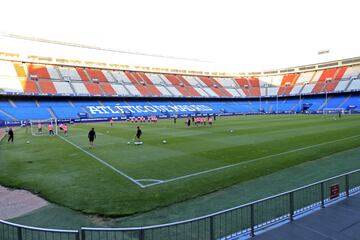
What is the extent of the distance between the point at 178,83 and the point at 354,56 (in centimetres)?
5434

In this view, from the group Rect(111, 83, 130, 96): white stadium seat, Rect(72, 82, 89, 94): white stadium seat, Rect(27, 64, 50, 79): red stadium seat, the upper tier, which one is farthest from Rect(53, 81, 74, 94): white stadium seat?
Rect(111, 83, 130, 96): white stadium seat

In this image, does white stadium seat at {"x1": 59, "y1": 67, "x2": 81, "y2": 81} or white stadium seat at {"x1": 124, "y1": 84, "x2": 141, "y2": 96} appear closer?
white stadium seat at {"x1": 59, "y1": 67, "x2": 81, "y2": 81}

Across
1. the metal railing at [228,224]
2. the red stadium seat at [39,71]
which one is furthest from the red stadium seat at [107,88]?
the metal railing at [228,224]

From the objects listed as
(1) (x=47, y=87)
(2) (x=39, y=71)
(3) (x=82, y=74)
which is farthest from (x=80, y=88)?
(2) (x=39, y=71)

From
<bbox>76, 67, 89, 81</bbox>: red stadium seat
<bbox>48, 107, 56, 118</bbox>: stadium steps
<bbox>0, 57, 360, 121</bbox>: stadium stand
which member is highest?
<bbox>76, 67, 89, 81</bbox>: red stadium seat

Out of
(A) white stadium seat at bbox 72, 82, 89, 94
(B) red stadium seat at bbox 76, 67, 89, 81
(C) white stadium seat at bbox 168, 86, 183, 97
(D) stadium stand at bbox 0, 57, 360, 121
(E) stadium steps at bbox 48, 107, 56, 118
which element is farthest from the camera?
(C) white stadium seat at bbox 168, 86, 183, 97

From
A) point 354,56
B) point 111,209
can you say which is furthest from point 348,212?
point 354,56

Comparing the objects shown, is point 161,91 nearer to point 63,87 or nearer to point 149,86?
point 149,86

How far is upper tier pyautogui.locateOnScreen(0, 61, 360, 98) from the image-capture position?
67.6 m

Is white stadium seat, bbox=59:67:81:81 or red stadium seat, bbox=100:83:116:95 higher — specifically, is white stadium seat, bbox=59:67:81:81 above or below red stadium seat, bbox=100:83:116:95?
above

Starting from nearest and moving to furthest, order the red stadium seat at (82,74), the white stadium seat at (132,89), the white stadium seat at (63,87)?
the white stadium seat at (63,87) → the red stadium seat at (82,74) → the white stadium seat at (132,89)

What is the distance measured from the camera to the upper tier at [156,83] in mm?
67625

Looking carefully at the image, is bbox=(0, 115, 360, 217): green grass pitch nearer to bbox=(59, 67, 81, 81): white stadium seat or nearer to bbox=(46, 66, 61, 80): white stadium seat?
bbox=(46, 66, 61, 80): white stadium seat

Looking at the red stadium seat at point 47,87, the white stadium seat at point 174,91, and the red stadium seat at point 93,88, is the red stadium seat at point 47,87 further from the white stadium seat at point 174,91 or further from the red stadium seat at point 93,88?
the white stadium seat at point 174,91
